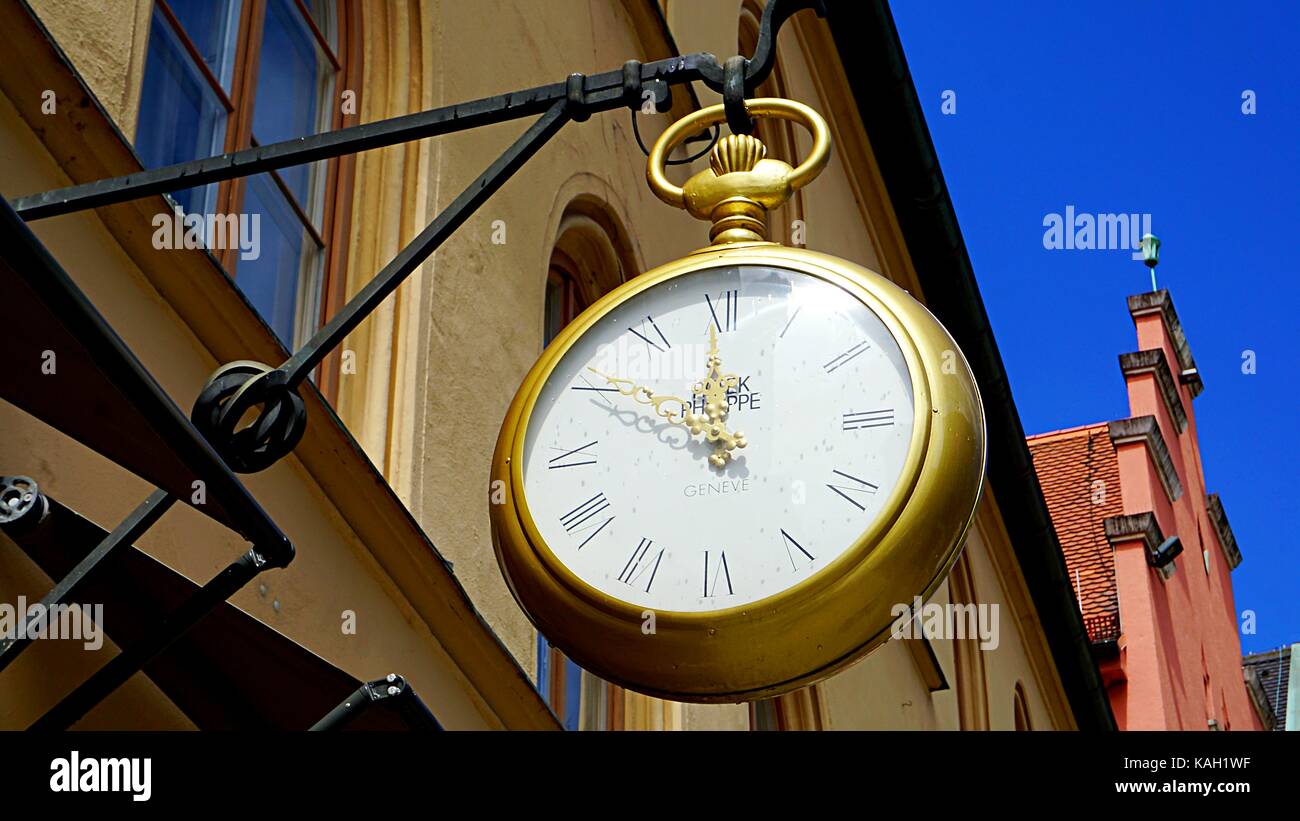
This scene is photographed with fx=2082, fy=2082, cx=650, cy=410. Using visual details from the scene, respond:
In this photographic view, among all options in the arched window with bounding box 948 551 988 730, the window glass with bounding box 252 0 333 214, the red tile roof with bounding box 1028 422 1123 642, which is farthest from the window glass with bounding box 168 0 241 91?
the red tile roof with bounding box 1028 422 1123 642

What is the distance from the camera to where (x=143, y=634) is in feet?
13.2

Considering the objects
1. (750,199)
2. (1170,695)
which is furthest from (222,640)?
(1170,695)

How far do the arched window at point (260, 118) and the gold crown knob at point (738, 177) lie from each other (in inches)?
57.1

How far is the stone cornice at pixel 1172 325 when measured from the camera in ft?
85.8

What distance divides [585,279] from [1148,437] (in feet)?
59.6

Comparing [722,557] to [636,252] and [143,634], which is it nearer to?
[143,634]

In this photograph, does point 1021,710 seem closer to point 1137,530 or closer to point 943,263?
point 943,263

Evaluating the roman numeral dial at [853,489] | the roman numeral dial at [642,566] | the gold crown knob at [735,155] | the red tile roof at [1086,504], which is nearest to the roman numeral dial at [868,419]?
the roman numeral dial at [853,489]

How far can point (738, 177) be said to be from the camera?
437cm

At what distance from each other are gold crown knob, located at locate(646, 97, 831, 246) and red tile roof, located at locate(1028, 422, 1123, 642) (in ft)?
66.7

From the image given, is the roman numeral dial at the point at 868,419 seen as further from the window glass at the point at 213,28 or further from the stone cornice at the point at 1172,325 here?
the stone cornice at the point at 1172,325

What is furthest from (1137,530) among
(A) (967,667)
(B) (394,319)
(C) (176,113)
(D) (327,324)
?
(D) (327,324)

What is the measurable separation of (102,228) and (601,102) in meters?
1.28

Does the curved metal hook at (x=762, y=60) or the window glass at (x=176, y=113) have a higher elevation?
the window glass at (x=176, y=113)
